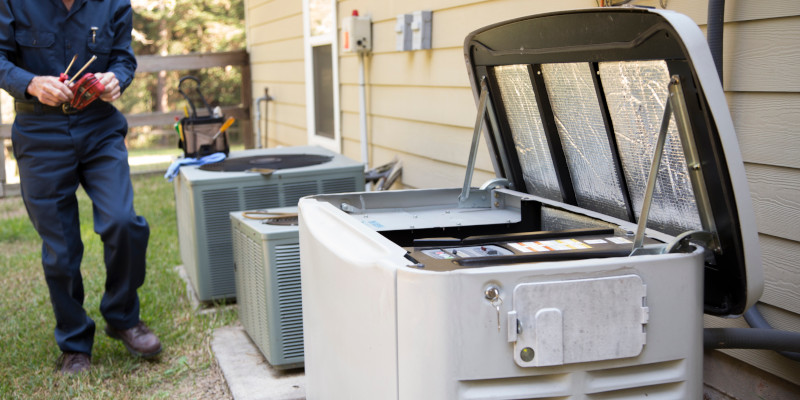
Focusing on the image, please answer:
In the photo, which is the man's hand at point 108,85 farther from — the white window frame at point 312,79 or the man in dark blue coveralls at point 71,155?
the white window frame at point 312,79

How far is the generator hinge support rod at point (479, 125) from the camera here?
227 centimetres

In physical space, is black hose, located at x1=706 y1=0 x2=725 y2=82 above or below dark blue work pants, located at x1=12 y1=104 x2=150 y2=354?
above

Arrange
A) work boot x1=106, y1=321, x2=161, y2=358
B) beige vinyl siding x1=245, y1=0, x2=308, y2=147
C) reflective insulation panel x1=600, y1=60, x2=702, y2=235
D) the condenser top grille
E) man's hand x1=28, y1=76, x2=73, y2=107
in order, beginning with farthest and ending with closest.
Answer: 1. beige vinyl siding x1=245, y1=0, x2=308, y2=147
2. the condenser top grille
3. work boot x1=106, y1=321, x2=161, y2=358
4. man's hand x1=28, y1=76, x2=73, y2=107
5. reflective insulation panel x1=600, y1=60, x2=702, y2=235

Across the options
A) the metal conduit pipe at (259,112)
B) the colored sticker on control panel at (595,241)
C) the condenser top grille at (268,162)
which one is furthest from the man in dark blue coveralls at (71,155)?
the metal conduit pipe at (259,112)

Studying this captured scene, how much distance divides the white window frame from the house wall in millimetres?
81

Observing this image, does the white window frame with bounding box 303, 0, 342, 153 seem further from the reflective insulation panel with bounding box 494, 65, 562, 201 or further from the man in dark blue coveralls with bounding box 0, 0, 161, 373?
the reflective insulation panel with bounding box 494, 65, 562, 201

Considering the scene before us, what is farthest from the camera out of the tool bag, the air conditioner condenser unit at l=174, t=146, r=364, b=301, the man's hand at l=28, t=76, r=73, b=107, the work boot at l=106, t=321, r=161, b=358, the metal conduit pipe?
the metal conduit pipe

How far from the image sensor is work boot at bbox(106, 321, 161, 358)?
3334 millimetres

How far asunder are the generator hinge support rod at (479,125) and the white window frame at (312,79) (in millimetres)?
3361

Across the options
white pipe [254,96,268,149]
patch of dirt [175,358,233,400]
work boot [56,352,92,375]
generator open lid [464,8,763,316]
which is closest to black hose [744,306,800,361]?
generator open lid [464,8,763,316]

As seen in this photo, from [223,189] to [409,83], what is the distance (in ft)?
4.06

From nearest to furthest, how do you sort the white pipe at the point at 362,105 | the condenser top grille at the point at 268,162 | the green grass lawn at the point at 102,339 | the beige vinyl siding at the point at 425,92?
the green grass lawn at the point at 102,339 < the beige vinyl siding at the point at 425,92 < the condenser top grille at the point at 268,162 < the white pipe at the point at 362,105

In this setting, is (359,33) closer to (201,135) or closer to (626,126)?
(201,135)

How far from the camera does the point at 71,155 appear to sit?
3.12m
